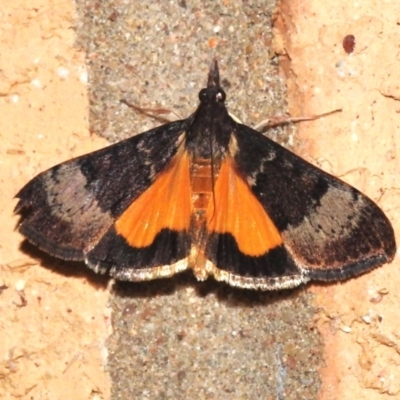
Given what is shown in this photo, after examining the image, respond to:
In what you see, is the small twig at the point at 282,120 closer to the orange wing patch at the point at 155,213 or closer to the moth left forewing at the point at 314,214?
the moth left forewing at the point at 314,214

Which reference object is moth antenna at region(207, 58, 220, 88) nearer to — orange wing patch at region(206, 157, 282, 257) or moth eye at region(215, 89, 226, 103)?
moth eye at region(215, 89, 226, 103)

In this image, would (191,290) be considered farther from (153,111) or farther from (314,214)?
(153,111)

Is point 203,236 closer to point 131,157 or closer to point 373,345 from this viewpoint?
point 131,157

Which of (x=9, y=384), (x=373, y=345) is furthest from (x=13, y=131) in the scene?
(x=373, y=345)

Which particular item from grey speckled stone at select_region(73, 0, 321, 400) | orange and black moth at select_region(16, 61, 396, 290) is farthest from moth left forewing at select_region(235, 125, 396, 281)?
grey speckled stone at select_region(73, 0, 321, 400)

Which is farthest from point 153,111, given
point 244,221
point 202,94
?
point 244,221
